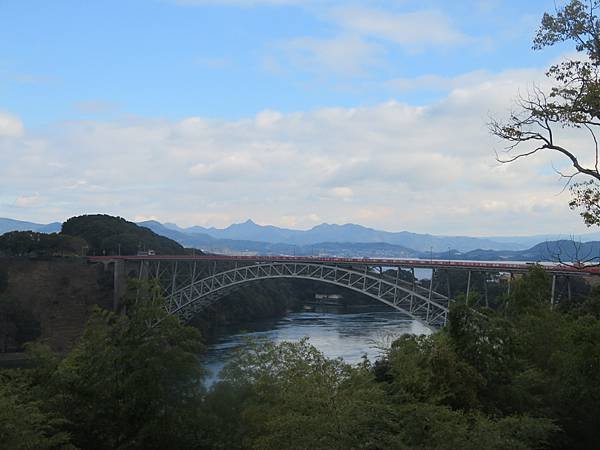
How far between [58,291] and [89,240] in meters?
18.0

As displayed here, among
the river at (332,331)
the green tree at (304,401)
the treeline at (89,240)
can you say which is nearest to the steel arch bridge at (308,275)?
the river at (332,331)

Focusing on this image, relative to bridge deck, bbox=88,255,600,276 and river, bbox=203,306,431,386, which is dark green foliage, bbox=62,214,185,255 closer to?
bridge deck, bbox=88,255,600,276

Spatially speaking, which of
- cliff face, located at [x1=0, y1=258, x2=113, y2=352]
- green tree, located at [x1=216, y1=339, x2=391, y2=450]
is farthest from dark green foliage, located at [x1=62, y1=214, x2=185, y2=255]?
green tree, located at [x1=216, y1=339, x2=391, y2=450]

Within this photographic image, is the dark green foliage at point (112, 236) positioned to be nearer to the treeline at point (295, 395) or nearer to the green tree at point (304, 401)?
the treeline at point (295, 395)

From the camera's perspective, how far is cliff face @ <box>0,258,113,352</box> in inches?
1688

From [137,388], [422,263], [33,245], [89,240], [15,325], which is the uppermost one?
[89,240]

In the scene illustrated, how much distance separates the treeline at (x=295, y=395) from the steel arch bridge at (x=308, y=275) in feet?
41.2

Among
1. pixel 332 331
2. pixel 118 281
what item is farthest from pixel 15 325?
pixel 332 331

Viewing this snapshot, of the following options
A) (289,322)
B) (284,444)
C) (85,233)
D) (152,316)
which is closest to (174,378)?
(152,316)

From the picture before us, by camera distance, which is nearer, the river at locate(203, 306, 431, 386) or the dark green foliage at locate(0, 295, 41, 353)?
the river at locate(203, 306, 431, 386)

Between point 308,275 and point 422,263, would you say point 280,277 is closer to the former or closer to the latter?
point 308,275

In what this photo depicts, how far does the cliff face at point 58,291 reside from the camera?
42.9 meters

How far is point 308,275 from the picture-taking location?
37.1 meters

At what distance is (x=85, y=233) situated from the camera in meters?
64.8
